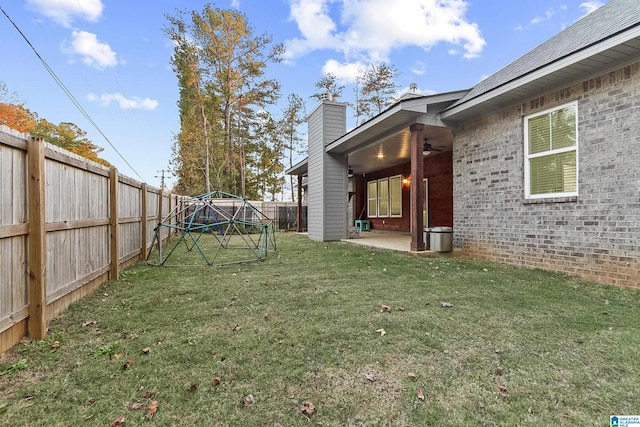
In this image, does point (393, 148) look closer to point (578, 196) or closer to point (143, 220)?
point (578, 196)

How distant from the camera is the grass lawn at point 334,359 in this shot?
176cm

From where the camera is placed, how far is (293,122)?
78.2 feet

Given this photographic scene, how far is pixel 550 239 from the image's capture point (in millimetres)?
5152

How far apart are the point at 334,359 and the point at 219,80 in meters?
20.2

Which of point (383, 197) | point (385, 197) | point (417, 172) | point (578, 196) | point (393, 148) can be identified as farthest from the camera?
point (383, 197)

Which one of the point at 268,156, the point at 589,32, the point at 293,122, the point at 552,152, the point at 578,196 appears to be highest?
the point at 293,122

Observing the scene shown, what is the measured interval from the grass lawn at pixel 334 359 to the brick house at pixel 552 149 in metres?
0.93

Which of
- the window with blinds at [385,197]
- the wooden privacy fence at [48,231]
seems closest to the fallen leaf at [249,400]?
the wooden privacy fence at [48,231]

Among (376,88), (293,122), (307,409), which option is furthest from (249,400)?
(293,122)

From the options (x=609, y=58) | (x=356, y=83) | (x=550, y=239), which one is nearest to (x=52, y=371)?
(x=550, y=239)

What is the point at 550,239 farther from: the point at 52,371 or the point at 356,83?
the point at 356,83

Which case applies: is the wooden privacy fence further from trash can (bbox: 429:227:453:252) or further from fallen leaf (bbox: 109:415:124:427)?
trash can (bbox: 429:227:453:252)

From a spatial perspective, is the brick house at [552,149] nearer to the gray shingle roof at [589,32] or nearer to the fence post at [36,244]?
the gray shingle roof at [589,32]

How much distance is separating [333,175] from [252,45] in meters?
13.3
